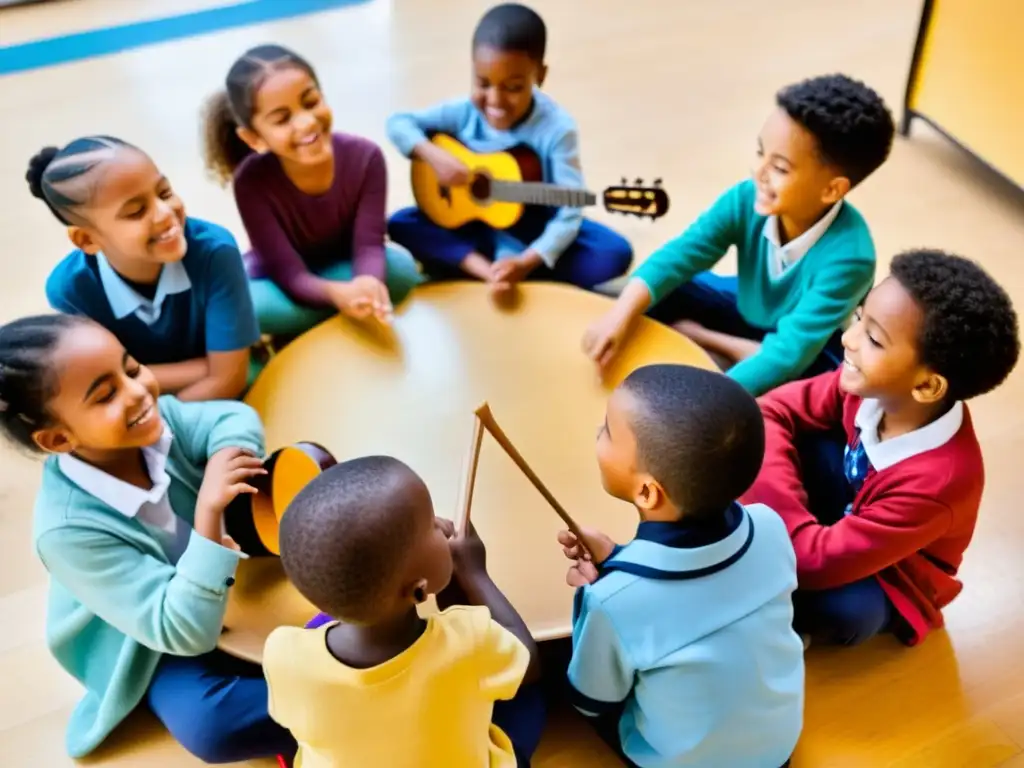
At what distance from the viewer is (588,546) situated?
1153 millimetres

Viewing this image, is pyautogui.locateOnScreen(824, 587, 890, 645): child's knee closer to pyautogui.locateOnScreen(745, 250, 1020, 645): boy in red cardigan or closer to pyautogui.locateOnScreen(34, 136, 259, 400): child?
pyautogui.locateOnScreen(745, 250, 1020, 645): boy in red cardigan

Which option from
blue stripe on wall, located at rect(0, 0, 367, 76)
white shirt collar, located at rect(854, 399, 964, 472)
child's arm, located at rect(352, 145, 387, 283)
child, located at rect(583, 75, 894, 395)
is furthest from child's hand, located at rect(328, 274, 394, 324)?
blue stripe on wall, located at rect(0, 0, 367, 76)

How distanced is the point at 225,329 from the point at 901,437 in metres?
1.08

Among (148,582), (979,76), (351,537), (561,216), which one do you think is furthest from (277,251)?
(979,76)

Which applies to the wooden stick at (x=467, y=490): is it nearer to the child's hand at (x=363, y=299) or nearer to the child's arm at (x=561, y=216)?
the child's hand at (x=363, y=299)

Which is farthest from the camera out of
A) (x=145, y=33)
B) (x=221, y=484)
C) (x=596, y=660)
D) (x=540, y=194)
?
(x=145, y=33)

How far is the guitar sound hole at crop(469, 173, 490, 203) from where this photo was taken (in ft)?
6.16

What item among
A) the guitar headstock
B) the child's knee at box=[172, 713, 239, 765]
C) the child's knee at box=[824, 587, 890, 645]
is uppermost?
the guitar headstock

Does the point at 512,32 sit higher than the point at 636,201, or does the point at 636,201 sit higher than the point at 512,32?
the point at 512,32

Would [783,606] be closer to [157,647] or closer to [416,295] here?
[157,647]

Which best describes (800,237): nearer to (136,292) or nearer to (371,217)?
(371,217)

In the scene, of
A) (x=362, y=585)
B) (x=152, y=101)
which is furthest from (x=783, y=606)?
(x=152, y=101)

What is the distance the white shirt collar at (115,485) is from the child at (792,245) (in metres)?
0.71

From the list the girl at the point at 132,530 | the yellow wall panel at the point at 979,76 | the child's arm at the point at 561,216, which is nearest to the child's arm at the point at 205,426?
the girl at the point at 132,530
